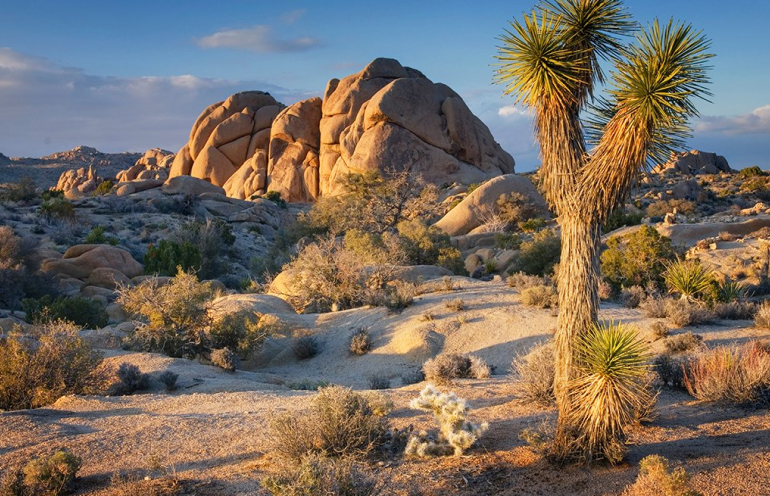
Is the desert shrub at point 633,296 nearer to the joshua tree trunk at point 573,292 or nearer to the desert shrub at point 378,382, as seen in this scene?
the desert shrub at point 378,382

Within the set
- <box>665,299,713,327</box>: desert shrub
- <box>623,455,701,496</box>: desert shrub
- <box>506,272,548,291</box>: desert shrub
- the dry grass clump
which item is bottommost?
the dry grass clump

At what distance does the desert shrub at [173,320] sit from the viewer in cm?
1526

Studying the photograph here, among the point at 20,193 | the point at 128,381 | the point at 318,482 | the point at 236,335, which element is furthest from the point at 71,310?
the point at 20,193

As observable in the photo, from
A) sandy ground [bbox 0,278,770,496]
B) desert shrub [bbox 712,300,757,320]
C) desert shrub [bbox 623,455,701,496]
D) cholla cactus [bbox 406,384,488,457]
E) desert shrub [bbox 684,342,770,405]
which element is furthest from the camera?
desert shrub [bbox 712,300,757,320]

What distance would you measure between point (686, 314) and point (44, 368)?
1178 centimetres

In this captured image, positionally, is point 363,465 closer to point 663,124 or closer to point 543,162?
point 543,162

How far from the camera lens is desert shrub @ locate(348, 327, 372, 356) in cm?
1534

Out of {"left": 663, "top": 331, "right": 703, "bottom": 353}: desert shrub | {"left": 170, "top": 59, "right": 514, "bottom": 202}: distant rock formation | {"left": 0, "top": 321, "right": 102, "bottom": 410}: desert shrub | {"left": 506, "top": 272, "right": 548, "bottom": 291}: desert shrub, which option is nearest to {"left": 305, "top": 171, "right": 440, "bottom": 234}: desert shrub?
{"left": 170, "top": 59, "right": 514, "bottom": 202}: distant rock formation

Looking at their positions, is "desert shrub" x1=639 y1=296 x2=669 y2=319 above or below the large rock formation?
below

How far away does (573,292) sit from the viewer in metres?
6.86

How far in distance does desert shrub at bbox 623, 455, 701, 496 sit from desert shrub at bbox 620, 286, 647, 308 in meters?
10.1

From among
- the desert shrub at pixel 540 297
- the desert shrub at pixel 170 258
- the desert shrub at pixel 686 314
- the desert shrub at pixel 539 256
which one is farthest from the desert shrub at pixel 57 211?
the desert shrub at pixel 686 314

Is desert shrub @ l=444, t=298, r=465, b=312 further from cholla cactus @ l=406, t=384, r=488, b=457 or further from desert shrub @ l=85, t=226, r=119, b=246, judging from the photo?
desert shrub @ l=85, t=226, r=119, b=246

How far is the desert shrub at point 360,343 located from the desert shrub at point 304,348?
89 cm
